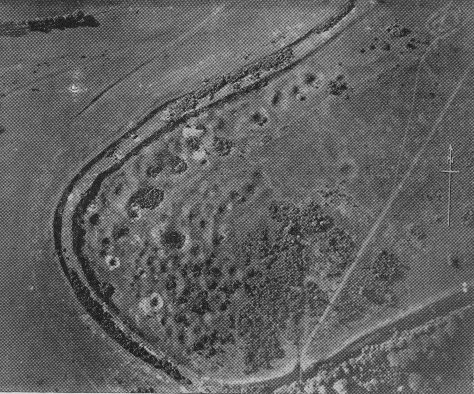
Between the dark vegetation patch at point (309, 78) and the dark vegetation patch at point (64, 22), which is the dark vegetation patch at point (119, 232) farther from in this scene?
the dark vegetation patch at point (309, 78)

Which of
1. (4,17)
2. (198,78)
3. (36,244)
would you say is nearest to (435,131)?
(198,78)

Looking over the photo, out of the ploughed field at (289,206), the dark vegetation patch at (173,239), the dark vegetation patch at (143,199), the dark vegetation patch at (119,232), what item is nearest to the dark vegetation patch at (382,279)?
the ploughed field at (289,206)

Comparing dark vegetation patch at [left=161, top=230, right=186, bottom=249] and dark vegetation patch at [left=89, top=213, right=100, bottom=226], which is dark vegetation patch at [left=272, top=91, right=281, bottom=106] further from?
dark vegetation patch at [left=89, top=213, right=100, bottom=226]

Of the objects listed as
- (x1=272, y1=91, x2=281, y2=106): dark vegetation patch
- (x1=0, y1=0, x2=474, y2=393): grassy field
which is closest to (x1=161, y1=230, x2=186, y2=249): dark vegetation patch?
(x1=0, y1=0, x2=474, y2=393): grassy field

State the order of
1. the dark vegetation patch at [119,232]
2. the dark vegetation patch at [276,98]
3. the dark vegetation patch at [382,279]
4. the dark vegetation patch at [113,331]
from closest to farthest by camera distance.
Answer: the dark vegetation patch at [382,279] < the dark vegetation patch at [113,331] < the dark vegetation patch at [119,232] < the dark vegetation patch at [276,98]

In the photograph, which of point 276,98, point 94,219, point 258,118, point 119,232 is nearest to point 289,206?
point 258,118
